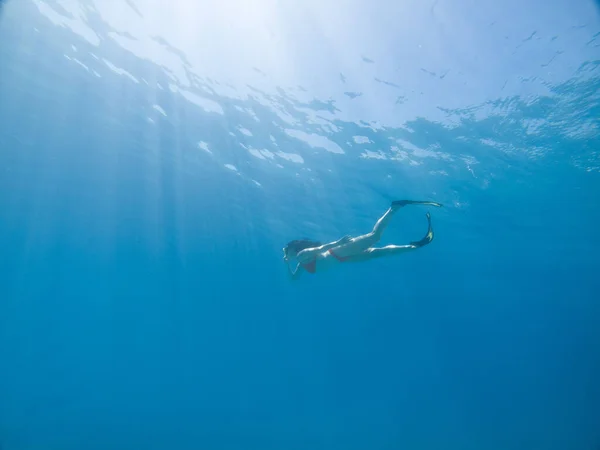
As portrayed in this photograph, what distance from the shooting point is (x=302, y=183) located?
2262cm

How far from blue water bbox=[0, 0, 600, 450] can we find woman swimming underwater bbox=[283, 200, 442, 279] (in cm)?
738

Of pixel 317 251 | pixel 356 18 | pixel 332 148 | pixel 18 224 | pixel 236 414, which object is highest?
pixel 356 18

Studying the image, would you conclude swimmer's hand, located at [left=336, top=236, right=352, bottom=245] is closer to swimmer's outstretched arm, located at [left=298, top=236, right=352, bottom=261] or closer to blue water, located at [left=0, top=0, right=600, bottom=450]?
swimmer's outstretched arm, located at [left=298, top=236, right=352, bottom=261]

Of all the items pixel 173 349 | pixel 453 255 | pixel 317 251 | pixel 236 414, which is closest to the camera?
pixel 317 251

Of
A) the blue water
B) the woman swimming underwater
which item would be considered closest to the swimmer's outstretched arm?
the woman swimming underwater

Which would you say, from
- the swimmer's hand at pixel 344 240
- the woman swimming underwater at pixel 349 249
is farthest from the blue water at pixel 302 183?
the swimmer's hand at pixel 344 240

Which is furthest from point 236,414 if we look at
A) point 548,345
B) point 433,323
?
point 548,345

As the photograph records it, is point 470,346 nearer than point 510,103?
No

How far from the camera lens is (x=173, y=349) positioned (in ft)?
317

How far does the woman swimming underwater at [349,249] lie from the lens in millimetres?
7090

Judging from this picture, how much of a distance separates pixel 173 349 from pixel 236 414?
50825 millimetres

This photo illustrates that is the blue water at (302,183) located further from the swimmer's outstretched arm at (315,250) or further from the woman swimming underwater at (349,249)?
the swimmer's outstretched arm at (315,250)

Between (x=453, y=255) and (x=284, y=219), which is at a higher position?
(x=453, y=255)

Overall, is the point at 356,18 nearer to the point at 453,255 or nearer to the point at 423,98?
the point at 423,98
